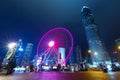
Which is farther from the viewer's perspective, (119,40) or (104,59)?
(104,59)

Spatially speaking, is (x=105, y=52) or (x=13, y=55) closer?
(x=13, y=55)

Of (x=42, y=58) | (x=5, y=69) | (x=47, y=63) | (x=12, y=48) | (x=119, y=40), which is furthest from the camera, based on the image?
(x=119, y=40)

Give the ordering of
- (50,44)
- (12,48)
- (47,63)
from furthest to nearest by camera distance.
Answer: (47,63) < (50,44) < (12,48)

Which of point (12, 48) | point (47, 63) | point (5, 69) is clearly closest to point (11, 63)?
point (5, 69)

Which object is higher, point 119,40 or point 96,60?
point 119,40

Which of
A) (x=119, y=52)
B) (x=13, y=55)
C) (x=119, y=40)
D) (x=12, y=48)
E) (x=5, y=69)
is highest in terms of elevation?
(x=119, y=40)

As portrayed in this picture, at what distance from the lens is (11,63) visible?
3822 cm

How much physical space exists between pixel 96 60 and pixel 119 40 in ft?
194

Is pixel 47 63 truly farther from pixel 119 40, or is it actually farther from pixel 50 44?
pixel 119 40

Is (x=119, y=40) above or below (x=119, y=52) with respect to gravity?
above

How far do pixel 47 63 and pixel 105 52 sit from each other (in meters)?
115

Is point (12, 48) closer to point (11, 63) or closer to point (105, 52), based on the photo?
point (11, 63)

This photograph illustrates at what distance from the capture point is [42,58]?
108 m

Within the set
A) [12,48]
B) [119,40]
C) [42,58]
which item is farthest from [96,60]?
[12,48]
